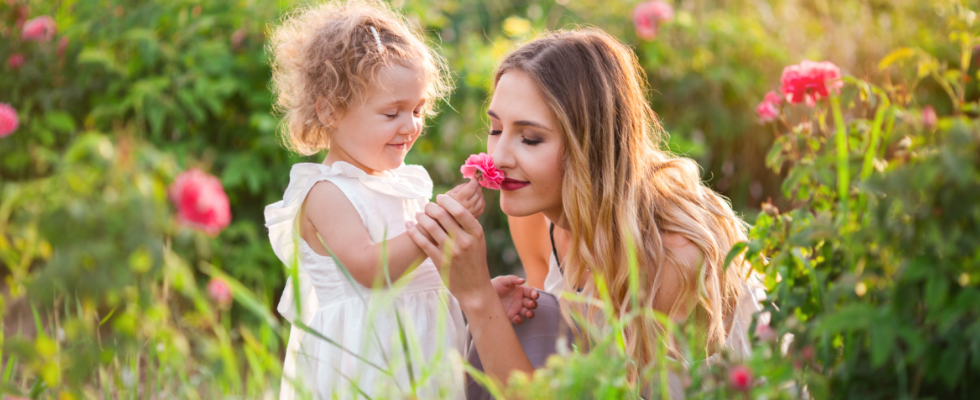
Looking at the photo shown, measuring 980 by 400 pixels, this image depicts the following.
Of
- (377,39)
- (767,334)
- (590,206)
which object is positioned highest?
(377,39)

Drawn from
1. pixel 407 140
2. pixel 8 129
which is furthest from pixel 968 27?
pixel 8 129

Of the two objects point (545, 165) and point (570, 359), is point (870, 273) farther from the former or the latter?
point (545, 165)

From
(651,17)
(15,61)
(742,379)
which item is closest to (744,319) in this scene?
(742,379)

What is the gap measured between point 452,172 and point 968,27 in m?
2.73

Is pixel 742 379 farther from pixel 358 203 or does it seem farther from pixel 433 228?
pixel 358 203

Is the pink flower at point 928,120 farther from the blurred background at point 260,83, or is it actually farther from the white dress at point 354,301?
the white dress at point 354,301

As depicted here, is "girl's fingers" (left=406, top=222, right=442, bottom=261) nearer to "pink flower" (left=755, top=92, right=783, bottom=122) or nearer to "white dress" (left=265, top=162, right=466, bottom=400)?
"white dress" (left=265, top=162, right=466, bottom=400)

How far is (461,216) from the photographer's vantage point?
1.93 metres

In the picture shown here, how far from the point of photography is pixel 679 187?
2.40 m

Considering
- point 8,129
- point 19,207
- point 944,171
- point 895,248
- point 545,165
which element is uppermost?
point 944,171

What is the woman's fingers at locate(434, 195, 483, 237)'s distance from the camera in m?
1.93

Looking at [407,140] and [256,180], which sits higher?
[407,140]

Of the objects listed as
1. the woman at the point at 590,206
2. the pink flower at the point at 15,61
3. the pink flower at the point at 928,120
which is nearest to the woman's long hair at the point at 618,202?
the woman at the point at 590,206

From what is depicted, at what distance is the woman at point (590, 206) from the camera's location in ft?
6.59
